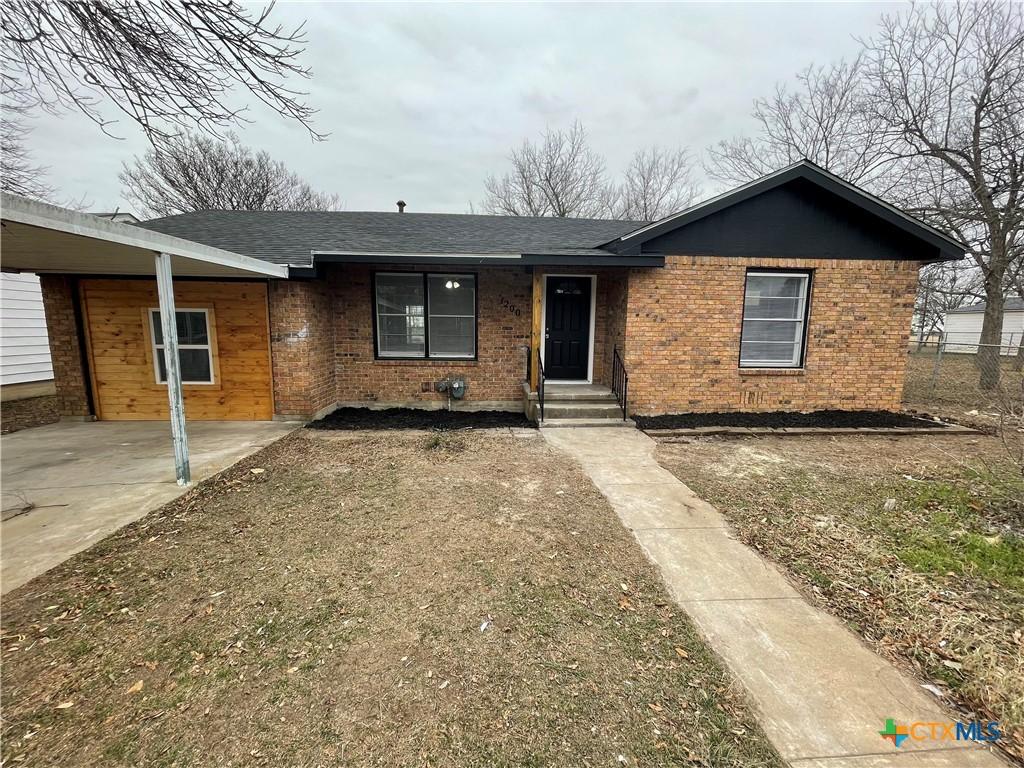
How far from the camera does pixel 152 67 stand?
436cm

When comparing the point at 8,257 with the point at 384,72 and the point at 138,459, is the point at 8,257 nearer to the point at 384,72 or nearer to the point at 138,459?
the point at 138,459

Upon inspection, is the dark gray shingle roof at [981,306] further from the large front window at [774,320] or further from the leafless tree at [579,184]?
the large front window at [774,320]

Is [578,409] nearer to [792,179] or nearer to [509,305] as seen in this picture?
[509,305]

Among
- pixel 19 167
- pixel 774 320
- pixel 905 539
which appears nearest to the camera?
pixel 905 539

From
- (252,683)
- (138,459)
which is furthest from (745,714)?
(138,459)

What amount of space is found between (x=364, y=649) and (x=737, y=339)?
728 cm

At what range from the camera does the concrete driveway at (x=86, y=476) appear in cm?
335

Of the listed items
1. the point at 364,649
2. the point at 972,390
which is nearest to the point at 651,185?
the point at 972,390

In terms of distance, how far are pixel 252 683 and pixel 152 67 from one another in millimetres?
5746

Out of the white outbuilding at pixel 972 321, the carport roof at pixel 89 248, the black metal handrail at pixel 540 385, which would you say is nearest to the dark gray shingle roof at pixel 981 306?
the white outbuilding at pixel 972 321

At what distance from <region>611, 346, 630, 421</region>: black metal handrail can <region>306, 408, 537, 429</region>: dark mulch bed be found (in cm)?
157

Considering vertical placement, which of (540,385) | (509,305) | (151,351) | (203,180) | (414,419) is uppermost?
(203,180)

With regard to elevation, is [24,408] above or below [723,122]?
below

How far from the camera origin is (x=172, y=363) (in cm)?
441
